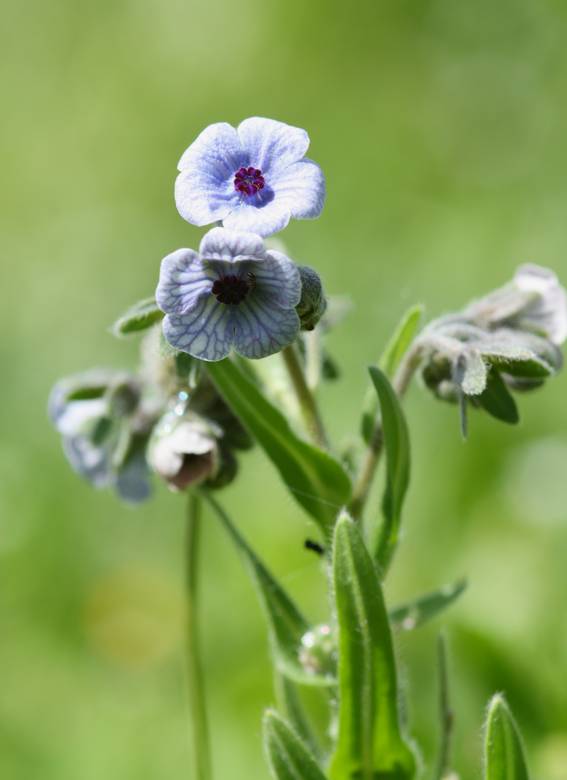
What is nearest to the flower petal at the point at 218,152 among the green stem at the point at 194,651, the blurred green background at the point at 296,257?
the green stem at the point at 194,651

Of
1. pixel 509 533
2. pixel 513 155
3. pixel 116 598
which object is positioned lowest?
pixel 509 533

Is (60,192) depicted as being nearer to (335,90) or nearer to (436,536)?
(335,90)

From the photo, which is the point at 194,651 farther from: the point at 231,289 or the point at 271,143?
the point at 271,143

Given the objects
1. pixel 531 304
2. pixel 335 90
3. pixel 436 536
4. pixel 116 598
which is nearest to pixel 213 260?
pixel 531 304

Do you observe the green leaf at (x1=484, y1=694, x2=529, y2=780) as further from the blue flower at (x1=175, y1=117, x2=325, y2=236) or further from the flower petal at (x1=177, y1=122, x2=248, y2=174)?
the flower petal at (x1=177, y1=122, x2=248, y2=174)

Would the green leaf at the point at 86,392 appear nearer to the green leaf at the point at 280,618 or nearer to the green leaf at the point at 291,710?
the green leaf at the point at 280,618

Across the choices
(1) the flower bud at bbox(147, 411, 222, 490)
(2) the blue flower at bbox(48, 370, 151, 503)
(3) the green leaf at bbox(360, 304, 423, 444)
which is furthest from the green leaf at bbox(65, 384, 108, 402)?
(3) the green leaf at bbox(360, 304, 423, 444)

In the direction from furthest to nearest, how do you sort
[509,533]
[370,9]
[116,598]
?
[370,9] < [116,598] < [509,533]

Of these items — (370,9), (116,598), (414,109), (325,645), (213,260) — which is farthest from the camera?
(370,9)

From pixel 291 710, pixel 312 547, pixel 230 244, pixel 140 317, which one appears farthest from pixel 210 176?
pixel 291 710
